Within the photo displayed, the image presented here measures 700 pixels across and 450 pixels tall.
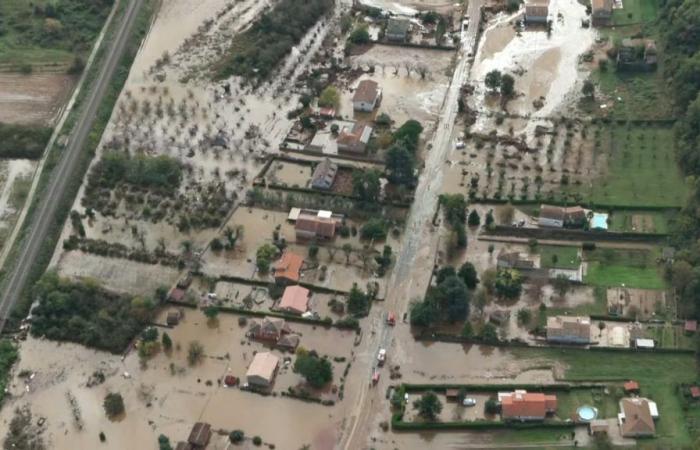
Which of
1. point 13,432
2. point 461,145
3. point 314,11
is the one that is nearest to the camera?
point 13,432

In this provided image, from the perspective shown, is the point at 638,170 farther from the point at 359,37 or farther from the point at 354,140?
the point at 359,37

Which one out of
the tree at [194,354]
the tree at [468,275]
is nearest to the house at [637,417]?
the tree at [468,275]

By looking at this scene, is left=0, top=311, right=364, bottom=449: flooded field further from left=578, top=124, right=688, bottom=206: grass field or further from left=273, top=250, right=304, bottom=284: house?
left=578, top=124, right=688, bottom=206: grass field

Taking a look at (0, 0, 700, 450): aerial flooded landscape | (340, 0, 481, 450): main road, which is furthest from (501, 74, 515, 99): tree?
(340, 0, 481, 450): main road

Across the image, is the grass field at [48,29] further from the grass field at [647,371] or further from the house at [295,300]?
the grass field at [647,371]

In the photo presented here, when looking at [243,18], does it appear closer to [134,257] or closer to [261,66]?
[261,66]

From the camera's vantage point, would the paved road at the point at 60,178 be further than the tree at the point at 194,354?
Yes

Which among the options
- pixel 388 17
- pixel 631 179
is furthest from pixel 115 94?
pixel 631 179
